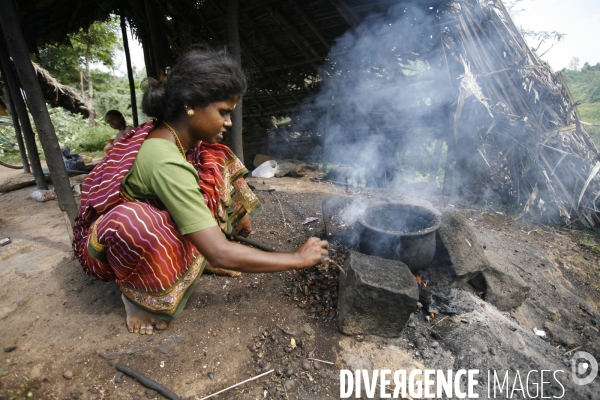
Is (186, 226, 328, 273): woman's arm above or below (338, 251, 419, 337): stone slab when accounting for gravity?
above

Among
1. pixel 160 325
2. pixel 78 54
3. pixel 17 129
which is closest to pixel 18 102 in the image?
pixel 17 129

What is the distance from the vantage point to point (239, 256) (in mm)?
1589

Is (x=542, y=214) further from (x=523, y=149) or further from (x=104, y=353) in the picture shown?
(x=104, y=353)

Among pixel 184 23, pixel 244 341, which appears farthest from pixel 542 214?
pixel 184 23

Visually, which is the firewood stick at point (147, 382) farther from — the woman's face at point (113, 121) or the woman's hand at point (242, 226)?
the woman's face at point (113, 121)

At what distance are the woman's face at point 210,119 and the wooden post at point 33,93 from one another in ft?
6.00

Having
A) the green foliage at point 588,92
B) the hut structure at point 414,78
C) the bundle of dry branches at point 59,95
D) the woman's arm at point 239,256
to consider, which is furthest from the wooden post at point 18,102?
the green foliage at point 588,92

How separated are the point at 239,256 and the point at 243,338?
75 cm

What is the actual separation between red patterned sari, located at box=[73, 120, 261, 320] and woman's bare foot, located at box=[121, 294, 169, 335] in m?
0.11

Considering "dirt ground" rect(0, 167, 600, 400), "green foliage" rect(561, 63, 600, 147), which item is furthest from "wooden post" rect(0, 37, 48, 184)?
"green foliage" rect(561, 63, 600, 147)

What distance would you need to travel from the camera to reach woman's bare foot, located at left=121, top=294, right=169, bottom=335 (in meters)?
2.00

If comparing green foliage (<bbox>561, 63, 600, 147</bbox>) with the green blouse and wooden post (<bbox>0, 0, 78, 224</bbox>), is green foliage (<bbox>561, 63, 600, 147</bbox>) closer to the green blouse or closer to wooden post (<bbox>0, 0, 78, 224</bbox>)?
the green blouse

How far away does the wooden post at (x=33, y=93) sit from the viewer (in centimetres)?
251

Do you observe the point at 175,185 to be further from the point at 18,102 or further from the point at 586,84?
the point at 586,84
